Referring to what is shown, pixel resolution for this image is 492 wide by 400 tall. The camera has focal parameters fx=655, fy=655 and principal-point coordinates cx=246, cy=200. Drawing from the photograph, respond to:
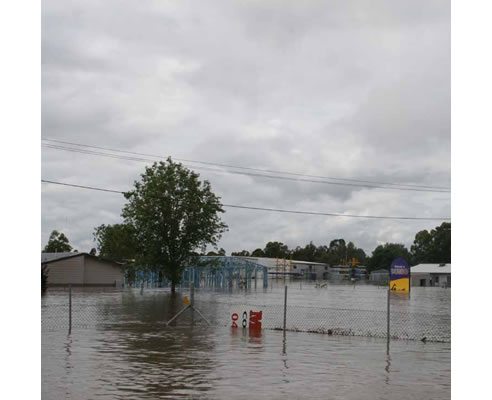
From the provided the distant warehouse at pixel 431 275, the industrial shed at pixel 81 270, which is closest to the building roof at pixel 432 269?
the distant warehouse at pixel 431 275

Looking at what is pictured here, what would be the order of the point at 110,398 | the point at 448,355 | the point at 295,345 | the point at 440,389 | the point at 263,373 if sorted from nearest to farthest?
the point at 110,398 < the point at 440,389 < the point at 263,373 < the point at 448,355 < the point at 295,345

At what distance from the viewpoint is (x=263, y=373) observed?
1147 centimetres

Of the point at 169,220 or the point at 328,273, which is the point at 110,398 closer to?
the point at 169,220

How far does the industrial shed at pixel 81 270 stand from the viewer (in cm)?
7319

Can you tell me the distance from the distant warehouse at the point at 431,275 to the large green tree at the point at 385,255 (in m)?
50.6

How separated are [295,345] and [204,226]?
4148 cm

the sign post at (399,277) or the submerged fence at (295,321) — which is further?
the sign post at (399,277)

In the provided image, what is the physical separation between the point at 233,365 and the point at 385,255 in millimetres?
169399

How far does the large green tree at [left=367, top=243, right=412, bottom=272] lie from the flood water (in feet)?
530

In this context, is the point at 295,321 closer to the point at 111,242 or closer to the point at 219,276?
the point at 219,276

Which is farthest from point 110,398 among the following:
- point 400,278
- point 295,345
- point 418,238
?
point 418,238

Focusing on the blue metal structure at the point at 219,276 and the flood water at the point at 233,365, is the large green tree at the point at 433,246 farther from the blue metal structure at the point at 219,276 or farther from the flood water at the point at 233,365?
the flood water at the point at 233,365

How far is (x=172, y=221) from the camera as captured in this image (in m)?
56.8

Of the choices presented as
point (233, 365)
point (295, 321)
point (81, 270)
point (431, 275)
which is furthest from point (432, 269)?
point (233, 365)
